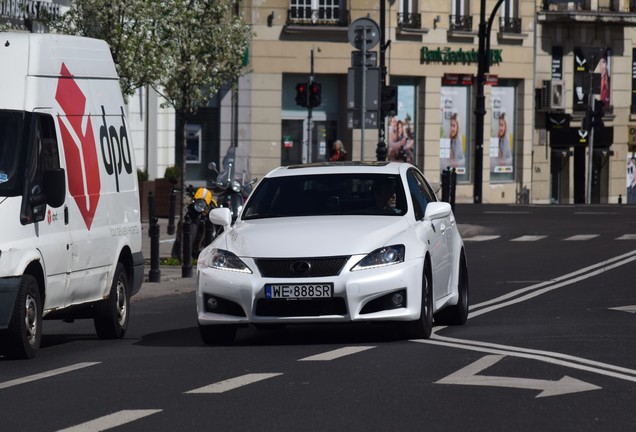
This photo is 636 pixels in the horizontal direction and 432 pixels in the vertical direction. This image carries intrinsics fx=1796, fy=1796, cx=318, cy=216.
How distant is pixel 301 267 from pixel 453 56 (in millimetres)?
43722

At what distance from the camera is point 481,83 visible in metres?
53.1

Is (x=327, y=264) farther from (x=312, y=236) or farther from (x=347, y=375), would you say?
(x=347, y=375)

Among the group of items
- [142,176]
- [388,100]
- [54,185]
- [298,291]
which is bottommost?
[298,291]


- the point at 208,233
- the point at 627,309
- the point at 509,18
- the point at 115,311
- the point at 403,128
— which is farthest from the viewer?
the point at 509,18

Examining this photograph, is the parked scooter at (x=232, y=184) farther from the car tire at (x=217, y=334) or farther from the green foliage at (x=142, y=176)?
the green foliage at (x=142, y=176)

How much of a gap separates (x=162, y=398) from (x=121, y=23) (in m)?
19.0

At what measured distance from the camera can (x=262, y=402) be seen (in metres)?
10.0

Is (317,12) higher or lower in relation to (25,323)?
higher

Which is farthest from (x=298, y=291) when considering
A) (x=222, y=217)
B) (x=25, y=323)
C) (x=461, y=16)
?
(x=461, y=16)

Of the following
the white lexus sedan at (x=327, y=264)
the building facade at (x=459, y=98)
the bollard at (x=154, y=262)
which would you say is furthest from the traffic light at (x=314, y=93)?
the white lexus sedan at (x=327, y=264)

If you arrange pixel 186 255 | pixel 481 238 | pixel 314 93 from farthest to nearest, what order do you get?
pixel 314 93
pixel 481 238
pixel 186 255

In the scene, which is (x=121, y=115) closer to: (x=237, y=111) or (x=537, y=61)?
(x=237, y=111)

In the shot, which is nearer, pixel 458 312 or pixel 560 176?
pixel 458 312

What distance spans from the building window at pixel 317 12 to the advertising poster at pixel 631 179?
15.7 meters
